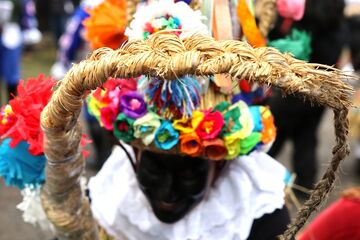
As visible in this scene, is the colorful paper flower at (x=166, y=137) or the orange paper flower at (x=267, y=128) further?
the orange paper flower at (x=267, y=128)

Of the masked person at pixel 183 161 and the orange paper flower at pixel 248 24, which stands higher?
the orange paper flower at pixel 248 24

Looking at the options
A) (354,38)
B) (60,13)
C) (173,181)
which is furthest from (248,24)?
(60,13)

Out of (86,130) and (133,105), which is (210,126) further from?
(86,130)

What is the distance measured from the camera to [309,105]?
320 cm

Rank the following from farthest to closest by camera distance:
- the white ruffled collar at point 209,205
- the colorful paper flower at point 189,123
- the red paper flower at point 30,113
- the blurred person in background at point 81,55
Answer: the blurred person in background at point 81,55 < the white ruffled collar at point 209,205 < the colorful paper flower at point 189,123 < the red paper flower at point 30,113

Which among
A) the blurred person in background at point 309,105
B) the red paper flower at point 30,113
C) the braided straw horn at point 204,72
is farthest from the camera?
the blurred person in background at point 309,105

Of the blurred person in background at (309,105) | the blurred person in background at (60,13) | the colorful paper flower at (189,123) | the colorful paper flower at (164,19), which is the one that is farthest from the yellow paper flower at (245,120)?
the blurred person in background at (60,13)

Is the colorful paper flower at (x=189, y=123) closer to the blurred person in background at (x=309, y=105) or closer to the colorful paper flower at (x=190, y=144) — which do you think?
the colorful paper flower at (x=190, y=144)

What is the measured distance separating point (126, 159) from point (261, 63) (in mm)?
816

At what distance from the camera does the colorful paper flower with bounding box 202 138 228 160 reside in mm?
1375

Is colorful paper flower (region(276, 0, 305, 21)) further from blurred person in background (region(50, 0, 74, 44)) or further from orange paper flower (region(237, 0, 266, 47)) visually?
blurred person in background (region(50, 0, 74, 44))

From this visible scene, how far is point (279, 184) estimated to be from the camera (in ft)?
5.18

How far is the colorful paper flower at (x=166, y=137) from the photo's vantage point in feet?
4.52

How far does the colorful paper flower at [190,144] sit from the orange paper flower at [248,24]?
1.05ft
